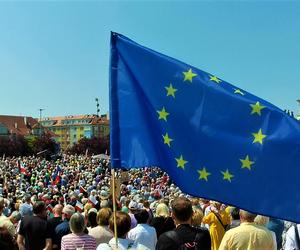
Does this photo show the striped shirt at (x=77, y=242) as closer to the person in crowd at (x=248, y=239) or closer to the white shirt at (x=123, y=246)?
the white shirt at (x=123, y=246)

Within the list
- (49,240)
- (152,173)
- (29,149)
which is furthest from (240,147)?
(29,149)

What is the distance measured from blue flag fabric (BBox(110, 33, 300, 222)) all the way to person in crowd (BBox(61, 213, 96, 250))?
161 centimetres

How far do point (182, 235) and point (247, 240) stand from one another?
77cm

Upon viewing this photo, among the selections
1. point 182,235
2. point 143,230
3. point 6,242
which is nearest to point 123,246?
point 182,235

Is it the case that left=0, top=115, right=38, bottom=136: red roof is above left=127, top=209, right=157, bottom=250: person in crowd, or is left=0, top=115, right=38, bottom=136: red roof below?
above

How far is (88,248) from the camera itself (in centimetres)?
564

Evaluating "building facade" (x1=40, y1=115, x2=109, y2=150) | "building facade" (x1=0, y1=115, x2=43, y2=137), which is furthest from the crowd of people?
"building facade" (x1=40, y1=115, x2=109, y2=150)

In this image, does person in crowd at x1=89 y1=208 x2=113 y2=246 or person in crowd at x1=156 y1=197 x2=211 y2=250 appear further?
person in crowd at x1=89 y1=208 x2=113 y2=246

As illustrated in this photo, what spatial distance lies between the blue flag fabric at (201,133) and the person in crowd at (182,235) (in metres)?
0.21

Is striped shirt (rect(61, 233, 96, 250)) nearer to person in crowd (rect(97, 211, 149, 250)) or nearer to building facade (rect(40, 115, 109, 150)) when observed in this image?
person in crowd (rect(97, 211, 149, 250))

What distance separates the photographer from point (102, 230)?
6.46 meters

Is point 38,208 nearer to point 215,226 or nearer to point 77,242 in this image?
point 77,242

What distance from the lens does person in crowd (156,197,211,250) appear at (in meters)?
4.14

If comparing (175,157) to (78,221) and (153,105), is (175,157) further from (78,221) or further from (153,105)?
(78,221)
